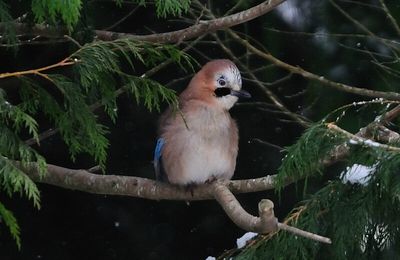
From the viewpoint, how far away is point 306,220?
363 centimetres

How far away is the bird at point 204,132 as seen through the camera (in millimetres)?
5031

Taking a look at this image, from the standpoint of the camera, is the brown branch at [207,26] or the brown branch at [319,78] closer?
the brown branch at [207,26]

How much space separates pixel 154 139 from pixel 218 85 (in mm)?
1158

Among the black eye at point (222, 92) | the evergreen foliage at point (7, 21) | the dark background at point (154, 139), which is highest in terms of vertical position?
the evergreen foliage at point (7, 21)

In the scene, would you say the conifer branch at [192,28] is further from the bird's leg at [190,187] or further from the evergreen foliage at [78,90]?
the bird's leg at [190,187]

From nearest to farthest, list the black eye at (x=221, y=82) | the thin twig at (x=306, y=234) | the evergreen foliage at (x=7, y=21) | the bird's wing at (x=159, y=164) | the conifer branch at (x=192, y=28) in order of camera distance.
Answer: the thin twig at (x=306, y=234) < the evergreen foliage at (x=7, y=21) < the conifer branch at (x=192, y=28) < the black eye at (x=221, y=82) < the bird's wing at (x=159, y=164)

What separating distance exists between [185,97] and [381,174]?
2.08 m

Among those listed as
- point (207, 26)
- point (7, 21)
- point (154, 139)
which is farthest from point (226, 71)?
point (7, 21)

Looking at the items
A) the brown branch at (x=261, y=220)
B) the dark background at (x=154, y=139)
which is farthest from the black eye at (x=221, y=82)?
the brown branch at (x=261, y=220)

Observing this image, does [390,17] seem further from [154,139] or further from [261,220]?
[261,220]

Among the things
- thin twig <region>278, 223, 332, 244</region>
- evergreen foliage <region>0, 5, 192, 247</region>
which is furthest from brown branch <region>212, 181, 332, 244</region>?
evergreen foliage <region>0, 5, 192, 247</region>

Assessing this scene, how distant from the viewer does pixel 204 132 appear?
5.04 m

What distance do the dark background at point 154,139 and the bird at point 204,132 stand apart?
0.84 m

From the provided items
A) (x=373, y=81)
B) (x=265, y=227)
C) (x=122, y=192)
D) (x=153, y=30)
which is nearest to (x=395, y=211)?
(x=265, y=227)
